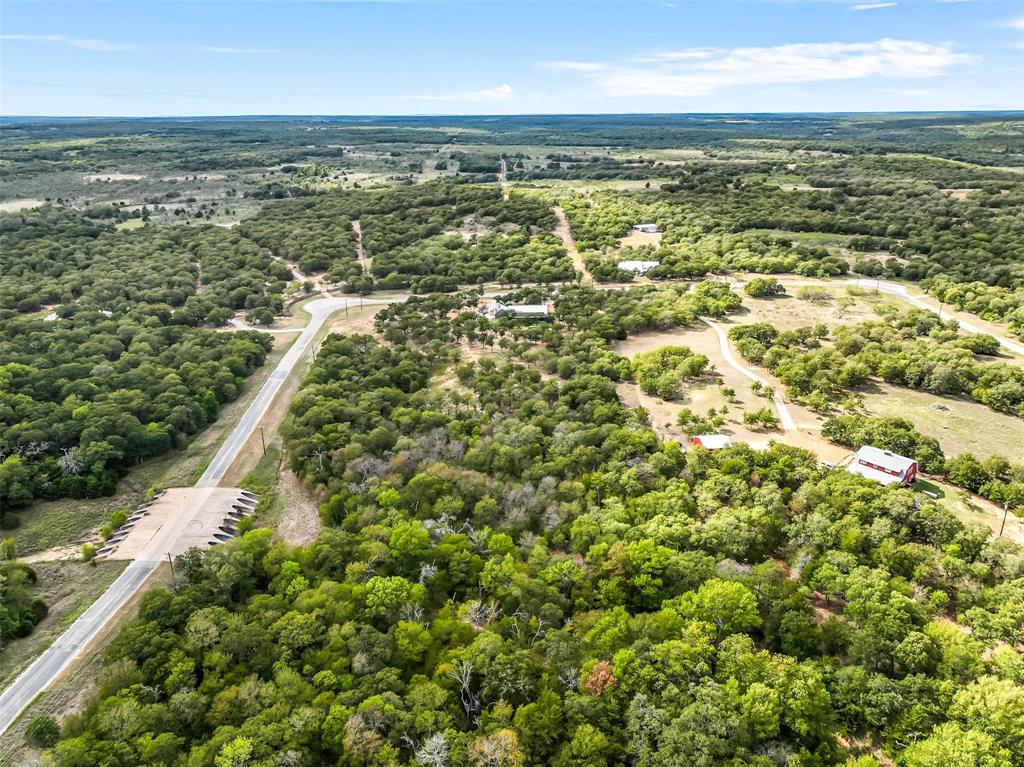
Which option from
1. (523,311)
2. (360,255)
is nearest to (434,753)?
(523,311)

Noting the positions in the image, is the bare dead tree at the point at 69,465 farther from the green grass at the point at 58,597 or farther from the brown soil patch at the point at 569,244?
the brown soil patch at the point at 569,244

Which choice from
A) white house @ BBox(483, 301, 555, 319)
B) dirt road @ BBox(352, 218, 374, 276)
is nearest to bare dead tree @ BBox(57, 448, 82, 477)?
white house @ BBox(483, 301, 555, 319)

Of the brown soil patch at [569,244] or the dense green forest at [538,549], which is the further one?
the brown soil patch at [569,244]

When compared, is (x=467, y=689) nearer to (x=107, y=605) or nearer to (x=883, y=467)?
(x=107, y=605)

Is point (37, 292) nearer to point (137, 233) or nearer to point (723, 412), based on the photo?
point (137, 233)

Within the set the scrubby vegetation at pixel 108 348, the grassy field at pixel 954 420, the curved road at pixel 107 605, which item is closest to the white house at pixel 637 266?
the grassy field at pixel 954 420
